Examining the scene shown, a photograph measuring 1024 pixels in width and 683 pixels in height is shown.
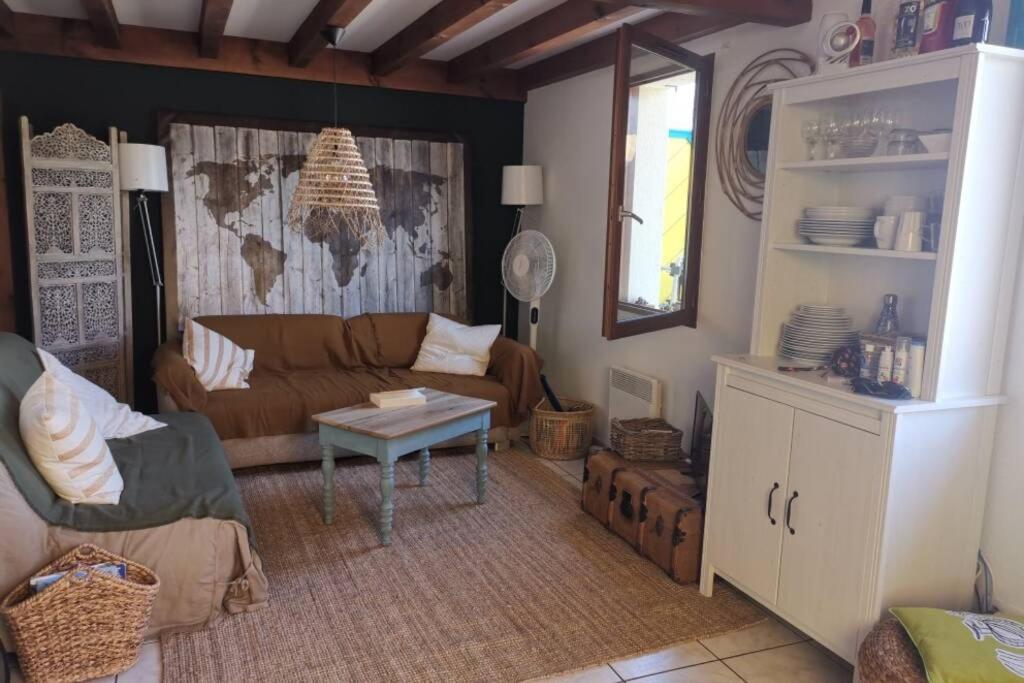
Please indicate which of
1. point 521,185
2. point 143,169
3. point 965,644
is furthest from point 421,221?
point 965,644

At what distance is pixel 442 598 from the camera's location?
289 cm

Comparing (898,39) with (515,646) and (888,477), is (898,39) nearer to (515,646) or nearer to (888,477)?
(888,477)

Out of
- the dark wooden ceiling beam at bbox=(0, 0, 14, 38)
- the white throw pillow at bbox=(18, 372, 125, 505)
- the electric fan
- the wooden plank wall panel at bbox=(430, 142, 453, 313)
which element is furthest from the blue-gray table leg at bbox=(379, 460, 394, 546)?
the dark wooden ceiling beam at bbox=(0, 0, 14, 38)

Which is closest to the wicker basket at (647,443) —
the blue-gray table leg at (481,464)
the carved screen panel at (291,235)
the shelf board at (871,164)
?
the blue-gray table leg at (481,464)

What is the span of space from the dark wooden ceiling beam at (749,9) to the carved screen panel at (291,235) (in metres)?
2.54

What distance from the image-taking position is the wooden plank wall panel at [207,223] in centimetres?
467

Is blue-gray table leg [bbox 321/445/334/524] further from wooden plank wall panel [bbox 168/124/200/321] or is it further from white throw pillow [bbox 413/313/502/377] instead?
wooden plank wall panel [bbox 168/124/200/321]

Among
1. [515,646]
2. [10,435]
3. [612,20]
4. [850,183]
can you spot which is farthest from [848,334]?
[10,435]

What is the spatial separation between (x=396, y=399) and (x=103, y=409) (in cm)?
122

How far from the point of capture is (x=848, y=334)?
2801 mm

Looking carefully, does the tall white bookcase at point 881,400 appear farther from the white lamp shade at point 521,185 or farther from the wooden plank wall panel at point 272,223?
the wooden plank wall panel at point 272,223

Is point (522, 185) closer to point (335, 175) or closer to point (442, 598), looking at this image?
point (335, 175)

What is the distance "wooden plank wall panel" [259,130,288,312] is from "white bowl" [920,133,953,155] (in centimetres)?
370

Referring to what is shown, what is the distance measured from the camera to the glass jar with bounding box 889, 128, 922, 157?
2459mm
